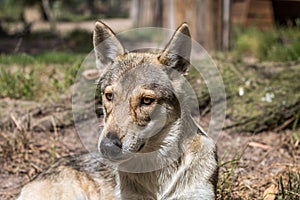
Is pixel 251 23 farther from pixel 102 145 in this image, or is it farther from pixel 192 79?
pixel 102 145

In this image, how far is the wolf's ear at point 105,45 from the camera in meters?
3.71

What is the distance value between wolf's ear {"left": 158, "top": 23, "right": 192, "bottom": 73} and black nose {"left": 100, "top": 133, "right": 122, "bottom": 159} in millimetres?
725

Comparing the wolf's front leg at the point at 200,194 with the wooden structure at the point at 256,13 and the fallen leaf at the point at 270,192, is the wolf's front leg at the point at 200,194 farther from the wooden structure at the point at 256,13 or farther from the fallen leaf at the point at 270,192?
the wooden structure at the point at 256,13

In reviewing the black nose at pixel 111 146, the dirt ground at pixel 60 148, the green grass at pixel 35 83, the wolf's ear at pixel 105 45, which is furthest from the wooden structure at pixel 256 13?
the black nose at pixel 111 146

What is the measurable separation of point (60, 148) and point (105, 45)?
7.35 feet

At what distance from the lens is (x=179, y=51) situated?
11.6 ft

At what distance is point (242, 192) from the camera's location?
14.5ft

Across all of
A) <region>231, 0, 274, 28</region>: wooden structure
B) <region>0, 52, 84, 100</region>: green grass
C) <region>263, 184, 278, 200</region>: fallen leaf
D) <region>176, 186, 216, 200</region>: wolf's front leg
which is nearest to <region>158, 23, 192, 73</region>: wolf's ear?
<region>176, 186, 216, 200</region>: wolf's front leg

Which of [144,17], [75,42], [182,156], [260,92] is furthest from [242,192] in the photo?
[144,17]

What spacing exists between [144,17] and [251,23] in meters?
6.25

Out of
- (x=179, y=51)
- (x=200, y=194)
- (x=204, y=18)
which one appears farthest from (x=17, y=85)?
(x=204, y=18)

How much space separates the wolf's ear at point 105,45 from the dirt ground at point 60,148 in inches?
57.0

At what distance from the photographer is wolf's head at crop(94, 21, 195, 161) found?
326cm

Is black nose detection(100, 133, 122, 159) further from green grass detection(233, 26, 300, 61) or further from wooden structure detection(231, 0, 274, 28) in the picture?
wooden structure detection(231, 0, 274, 28)
